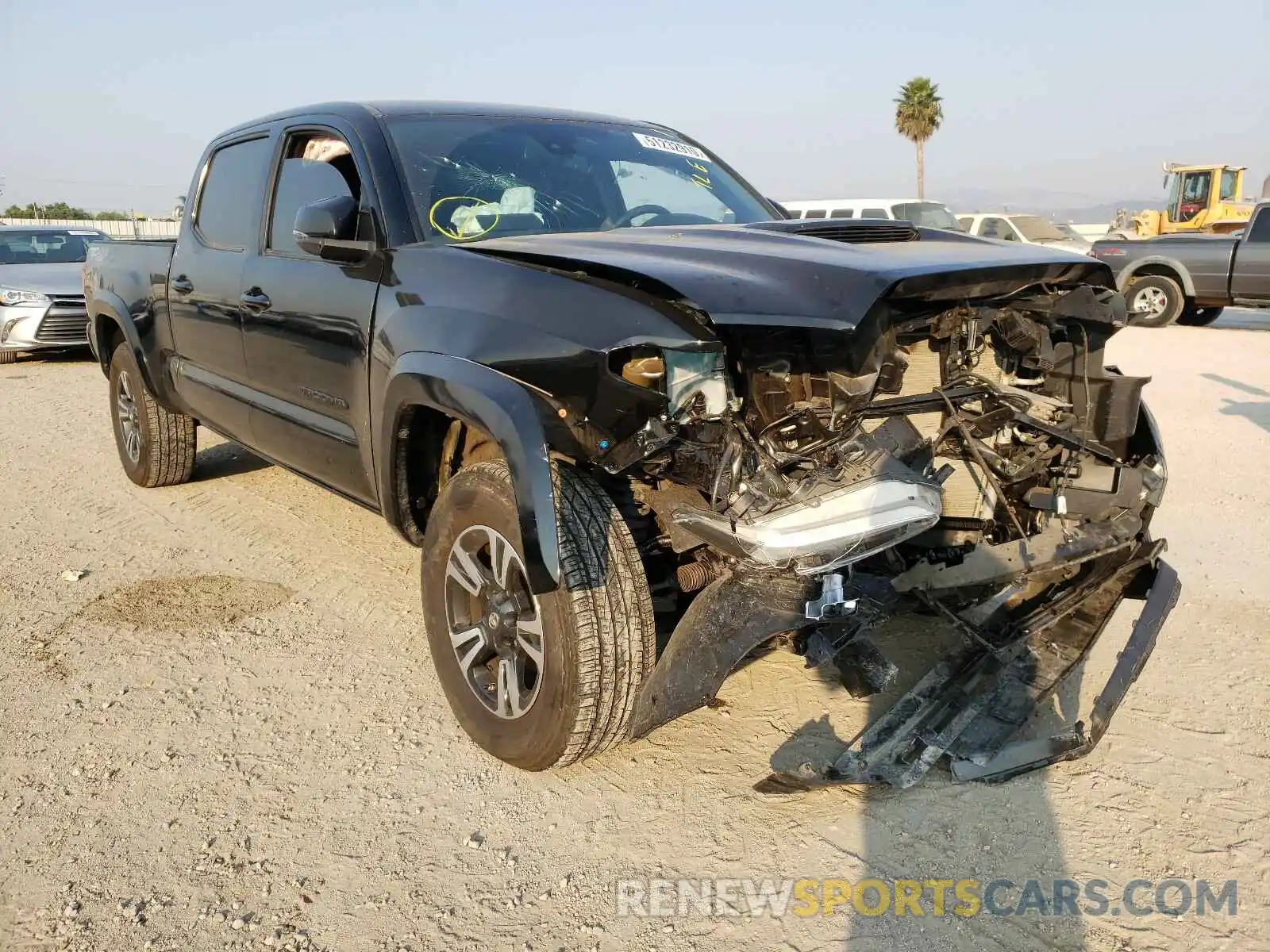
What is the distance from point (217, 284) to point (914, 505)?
3.33m

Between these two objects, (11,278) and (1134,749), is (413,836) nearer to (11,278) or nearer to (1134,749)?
(1134,749)

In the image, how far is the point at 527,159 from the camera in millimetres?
3584

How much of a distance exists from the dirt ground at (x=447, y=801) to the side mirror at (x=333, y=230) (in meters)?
1.45

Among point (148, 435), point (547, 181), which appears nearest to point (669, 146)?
point (547, 181)

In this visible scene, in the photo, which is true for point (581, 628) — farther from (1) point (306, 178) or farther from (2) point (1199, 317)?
(2) point (1199, 317)

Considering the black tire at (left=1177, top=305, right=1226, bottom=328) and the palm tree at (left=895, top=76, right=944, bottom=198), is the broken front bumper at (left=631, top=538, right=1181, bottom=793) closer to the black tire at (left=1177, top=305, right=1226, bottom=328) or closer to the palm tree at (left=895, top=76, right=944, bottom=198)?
the black tire at (left=1177, top=305, right=1226, bottom=328)

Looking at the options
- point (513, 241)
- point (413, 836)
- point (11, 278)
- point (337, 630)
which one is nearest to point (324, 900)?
point (413, 836)

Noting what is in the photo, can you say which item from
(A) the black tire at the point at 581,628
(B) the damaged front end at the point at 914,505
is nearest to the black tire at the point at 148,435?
(A) the black tire at the point at 581,628

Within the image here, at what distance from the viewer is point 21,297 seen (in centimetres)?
1085

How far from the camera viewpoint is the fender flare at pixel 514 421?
2375 millimetres

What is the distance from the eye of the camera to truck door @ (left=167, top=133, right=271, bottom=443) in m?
4.18

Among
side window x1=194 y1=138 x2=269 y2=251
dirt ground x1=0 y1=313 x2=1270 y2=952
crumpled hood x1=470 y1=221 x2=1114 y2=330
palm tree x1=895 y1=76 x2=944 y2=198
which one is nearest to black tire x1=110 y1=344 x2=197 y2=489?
side window x1=194 y1=138 x2=269 y2=251

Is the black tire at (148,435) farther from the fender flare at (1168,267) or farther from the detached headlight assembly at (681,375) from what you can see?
the fender flare at (1168,267)

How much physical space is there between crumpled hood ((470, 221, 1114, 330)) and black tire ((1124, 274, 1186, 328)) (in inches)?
496
